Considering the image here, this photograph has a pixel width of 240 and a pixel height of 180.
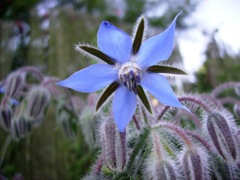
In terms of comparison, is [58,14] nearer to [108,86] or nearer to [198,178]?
[108,86]

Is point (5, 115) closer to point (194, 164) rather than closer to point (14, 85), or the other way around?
point (14, 85)

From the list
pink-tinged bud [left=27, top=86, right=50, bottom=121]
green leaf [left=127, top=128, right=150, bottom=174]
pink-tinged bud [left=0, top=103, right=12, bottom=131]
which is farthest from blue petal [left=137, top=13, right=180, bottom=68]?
pink-tinged bud [left=0, top=103, right=12, bottom=131]

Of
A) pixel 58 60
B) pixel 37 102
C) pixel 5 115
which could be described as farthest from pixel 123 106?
pixel 58 60

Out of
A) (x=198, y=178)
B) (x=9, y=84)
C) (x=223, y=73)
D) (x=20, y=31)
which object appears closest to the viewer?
(x=198, y=178)

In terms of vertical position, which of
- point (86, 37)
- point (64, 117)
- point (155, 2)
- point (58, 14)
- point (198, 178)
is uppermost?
point (155, 2)

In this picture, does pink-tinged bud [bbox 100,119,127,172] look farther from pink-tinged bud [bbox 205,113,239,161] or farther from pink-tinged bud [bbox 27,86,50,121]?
pink-tinged bud [bbox 27,86,50,121]

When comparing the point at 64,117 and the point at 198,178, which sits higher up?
the point at 64,117

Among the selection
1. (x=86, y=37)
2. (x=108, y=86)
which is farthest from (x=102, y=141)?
(x=86, y=37)
